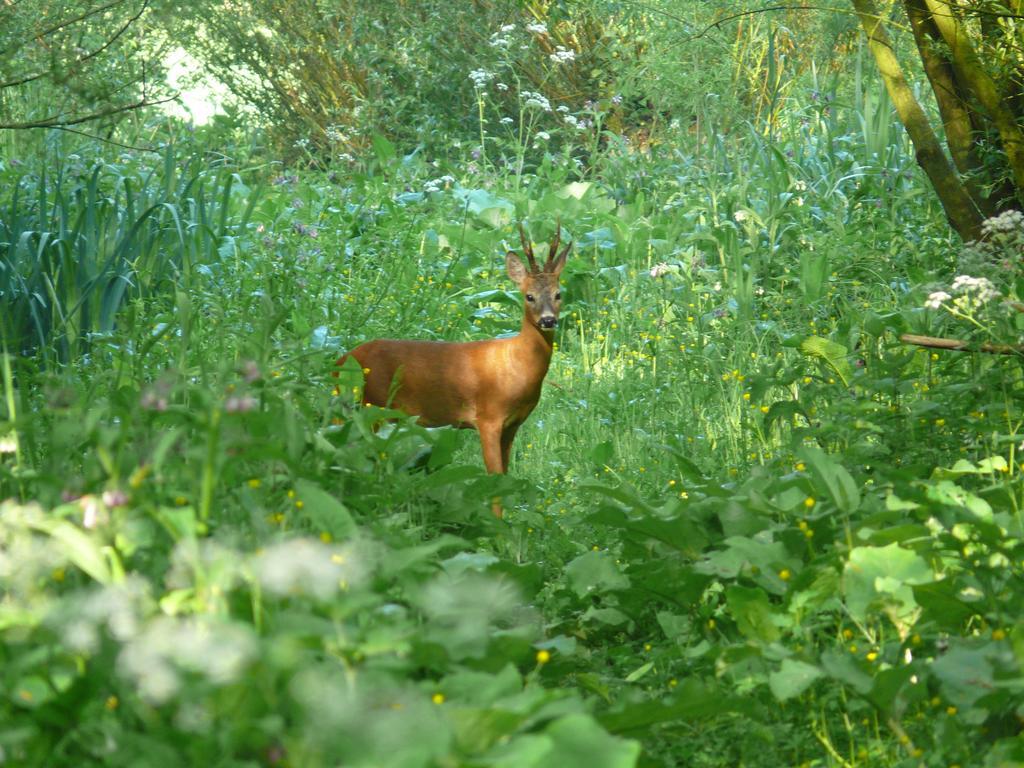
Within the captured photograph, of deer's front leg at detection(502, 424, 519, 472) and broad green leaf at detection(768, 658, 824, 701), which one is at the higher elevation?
broad green leaf at detection(768, 658, 824, 701)

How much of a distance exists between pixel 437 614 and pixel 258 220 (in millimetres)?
7231

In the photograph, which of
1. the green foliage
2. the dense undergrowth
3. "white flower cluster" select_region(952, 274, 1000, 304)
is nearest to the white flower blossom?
the dense undergrowth

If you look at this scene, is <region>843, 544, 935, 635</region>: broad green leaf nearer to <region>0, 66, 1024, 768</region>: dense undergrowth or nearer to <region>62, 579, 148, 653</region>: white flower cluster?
<region>0, 66, 1024, 768</region>: dense undergrowth

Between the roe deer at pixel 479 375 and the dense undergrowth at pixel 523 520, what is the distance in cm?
26

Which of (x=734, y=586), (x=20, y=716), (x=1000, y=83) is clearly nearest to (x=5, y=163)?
(x=1000, y=83)

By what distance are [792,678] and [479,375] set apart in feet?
11.1

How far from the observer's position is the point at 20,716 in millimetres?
1788

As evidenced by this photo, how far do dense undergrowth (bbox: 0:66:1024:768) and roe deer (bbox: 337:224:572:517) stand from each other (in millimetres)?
261

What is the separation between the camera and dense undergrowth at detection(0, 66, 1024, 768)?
5.90 feet

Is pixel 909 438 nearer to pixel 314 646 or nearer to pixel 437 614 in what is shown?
pixel 437 614

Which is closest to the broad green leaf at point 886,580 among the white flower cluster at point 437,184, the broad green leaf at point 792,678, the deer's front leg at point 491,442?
the broad green leaf at point 792,678

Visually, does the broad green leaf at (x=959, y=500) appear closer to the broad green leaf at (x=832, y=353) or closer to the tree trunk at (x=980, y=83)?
the broad green leaf at (x=832, y=353)

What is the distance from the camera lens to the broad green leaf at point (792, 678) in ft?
8.29

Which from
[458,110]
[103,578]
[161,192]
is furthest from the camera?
[458,110]
